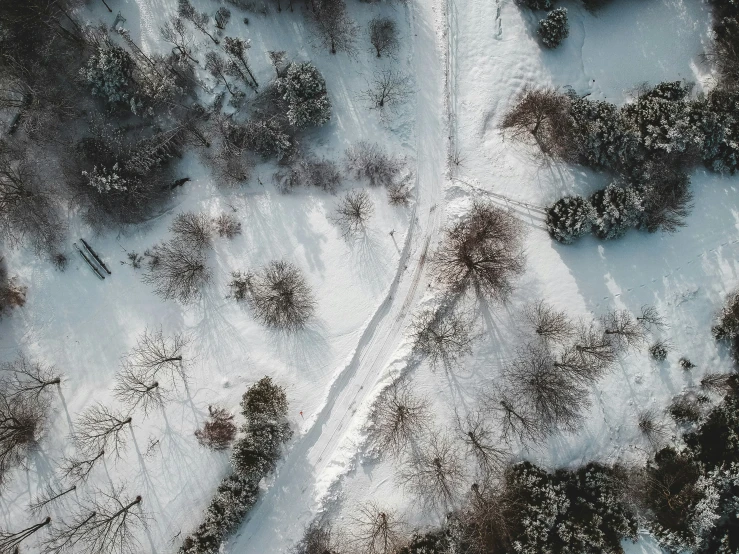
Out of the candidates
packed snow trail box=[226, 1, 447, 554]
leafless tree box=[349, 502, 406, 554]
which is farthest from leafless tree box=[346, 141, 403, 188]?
leafless tree box=[349, 502, 406, 554]

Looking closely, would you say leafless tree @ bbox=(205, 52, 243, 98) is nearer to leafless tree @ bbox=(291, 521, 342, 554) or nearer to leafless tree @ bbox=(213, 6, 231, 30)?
leafless tree @ bbox=(213, 6, 231, 30)

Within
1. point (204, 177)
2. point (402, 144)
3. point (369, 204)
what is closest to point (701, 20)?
point (402, 144)

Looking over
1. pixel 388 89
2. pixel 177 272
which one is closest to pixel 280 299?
pixel 177 272

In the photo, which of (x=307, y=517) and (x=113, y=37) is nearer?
(x=307, y=517)

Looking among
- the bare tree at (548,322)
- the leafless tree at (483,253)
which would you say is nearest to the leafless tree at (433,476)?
the bare tree at (548,322)

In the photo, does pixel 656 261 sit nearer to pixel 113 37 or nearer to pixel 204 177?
pixel 204 177

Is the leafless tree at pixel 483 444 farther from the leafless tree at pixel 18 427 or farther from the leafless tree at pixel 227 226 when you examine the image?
the leafless tree at pixel 18 427
